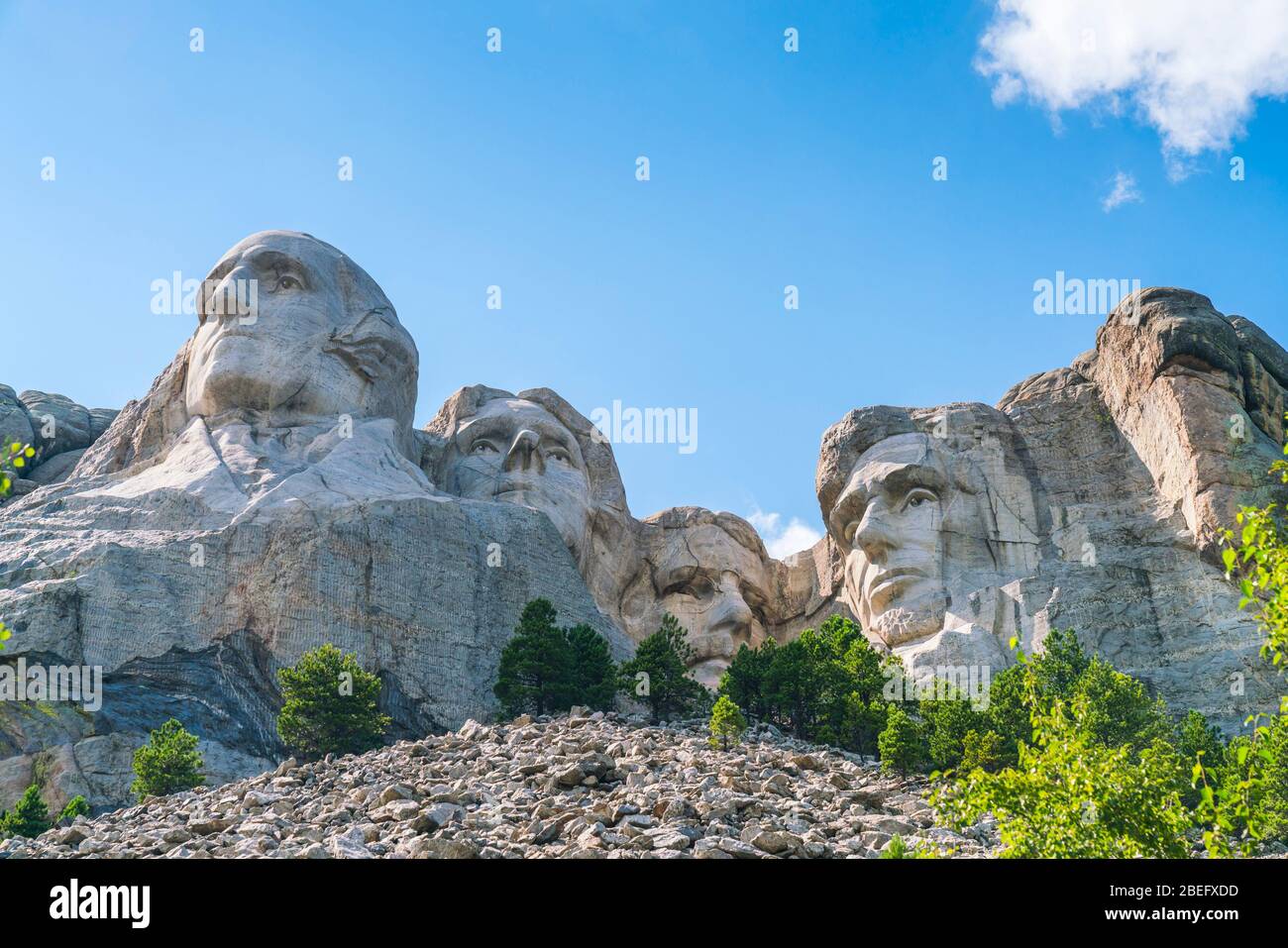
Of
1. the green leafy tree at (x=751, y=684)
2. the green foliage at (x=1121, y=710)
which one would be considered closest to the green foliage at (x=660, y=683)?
the green leafy tree at (x=751, y=684)

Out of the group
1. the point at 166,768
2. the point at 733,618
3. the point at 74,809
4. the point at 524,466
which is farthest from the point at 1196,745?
the point at 524,466

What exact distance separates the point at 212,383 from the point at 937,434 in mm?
17447

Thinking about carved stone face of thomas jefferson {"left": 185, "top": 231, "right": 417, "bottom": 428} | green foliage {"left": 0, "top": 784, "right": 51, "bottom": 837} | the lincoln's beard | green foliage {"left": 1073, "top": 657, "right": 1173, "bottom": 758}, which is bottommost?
green foliage {"left": 0, "top": 784, "right": 51, "bottom": 837}

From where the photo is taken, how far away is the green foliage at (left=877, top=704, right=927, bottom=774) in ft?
74.3

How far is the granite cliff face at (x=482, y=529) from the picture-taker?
2862cm

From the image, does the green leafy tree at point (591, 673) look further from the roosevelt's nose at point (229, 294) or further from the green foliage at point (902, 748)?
the roosevelt's nose at point (229, 294)

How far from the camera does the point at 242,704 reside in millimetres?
27672

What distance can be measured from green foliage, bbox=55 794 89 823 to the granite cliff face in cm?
123

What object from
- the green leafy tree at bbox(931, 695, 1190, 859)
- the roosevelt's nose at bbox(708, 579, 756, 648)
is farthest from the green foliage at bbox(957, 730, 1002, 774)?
the roosevelt's nose at bbox(708, 579, 756, 648)

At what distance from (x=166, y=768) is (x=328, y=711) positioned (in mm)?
2733

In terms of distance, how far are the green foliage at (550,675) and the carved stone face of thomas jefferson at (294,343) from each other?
11.0 metres

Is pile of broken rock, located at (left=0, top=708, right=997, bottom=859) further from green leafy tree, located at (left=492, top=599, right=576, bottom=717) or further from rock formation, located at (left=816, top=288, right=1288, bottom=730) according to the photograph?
rock formation, located at (left=816, top=288, right=1288, bottom=730)
